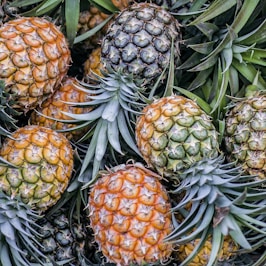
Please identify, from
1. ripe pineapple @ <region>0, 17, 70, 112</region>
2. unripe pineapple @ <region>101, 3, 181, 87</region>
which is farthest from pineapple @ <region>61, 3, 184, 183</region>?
ripe pineapple @ <region>0, 17, 70, 112</region>

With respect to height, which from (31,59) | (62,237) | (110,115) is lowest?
(62,237)

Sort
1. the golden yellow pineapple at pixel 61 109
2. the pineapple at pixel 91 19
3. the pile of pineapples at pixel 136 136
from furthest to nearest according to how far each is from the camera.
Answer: the pineapple at pixel 91 19 < the golden yellow pineapple at pixel 61 109 < the pile of pineapples at pixel 136 136

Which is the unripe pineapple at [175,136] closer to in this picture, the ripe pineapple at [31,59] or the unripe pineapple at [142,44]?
the unripe pineapple at [142,44]

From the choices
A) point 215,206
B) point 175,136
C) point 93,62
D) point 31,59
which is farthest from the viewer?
point 93,62

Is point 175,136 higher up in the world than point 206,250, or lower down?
higher up

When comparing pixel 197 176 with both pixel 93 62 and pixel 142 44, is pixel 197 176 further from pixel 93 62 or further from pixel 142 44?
pixel 93 62

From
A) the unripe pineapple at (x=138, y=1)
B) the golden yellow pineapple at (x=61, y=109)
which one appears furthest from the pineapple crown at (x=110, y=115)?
the unripe pineapple at (x=138, y=1)

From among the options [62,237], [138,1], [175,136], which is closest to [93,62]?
[138,1]
